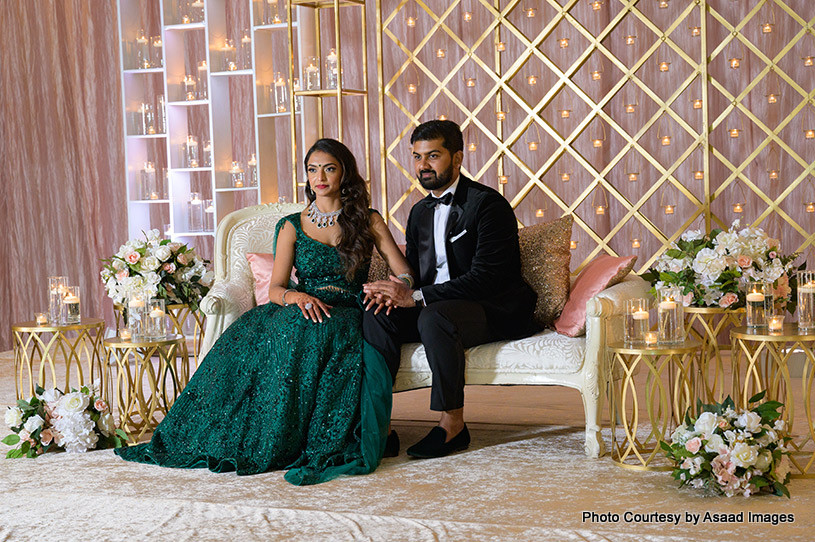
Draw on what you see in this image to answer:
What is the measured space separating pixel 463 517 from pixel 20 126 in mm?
4343

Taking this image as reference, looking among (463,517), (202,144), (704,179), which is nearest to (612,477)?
(463,517)

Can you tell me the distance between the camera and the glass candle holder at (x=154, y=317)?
3.25 meters

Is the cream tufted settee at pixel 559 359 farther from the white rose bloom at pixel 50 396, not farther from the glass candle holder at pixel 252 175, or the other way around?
the glass candle holder at pixel 252 175

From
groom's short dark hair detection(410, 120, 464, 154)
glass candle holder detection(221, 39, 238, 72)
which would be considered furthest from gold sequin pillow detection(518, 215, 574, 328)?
glass candle holder detection(221, 39, 238, 72)

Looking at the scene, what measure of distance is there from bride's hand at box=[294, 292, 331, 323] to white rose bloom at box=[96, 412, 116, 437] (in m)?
0.77

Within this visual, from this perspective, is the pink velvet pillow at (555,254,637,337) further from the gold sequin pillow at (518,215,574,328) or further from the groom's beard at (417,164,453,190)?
the groom's beard at (417,164,453,190)

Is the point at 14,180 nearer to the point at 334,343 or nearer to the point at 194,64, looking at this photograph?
the point at 194,64

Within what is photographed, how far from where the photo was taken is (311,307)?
2998mm

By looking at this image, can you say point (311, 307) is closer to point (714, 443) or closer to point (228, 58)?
point (714, 443)

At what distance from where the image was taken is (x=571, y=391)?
4.12 metres

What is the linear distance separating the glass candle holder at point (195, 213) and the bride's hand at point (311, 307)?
97.8 inches

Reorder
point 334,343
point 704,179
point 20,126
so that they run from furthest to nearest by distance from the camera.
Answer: point 20,126 < point 704,179 < point 334,343

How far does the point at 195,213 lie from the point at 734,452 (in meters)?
3.65

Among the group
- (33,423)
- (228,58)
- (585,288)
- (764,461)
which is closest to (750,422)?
(764,461)
